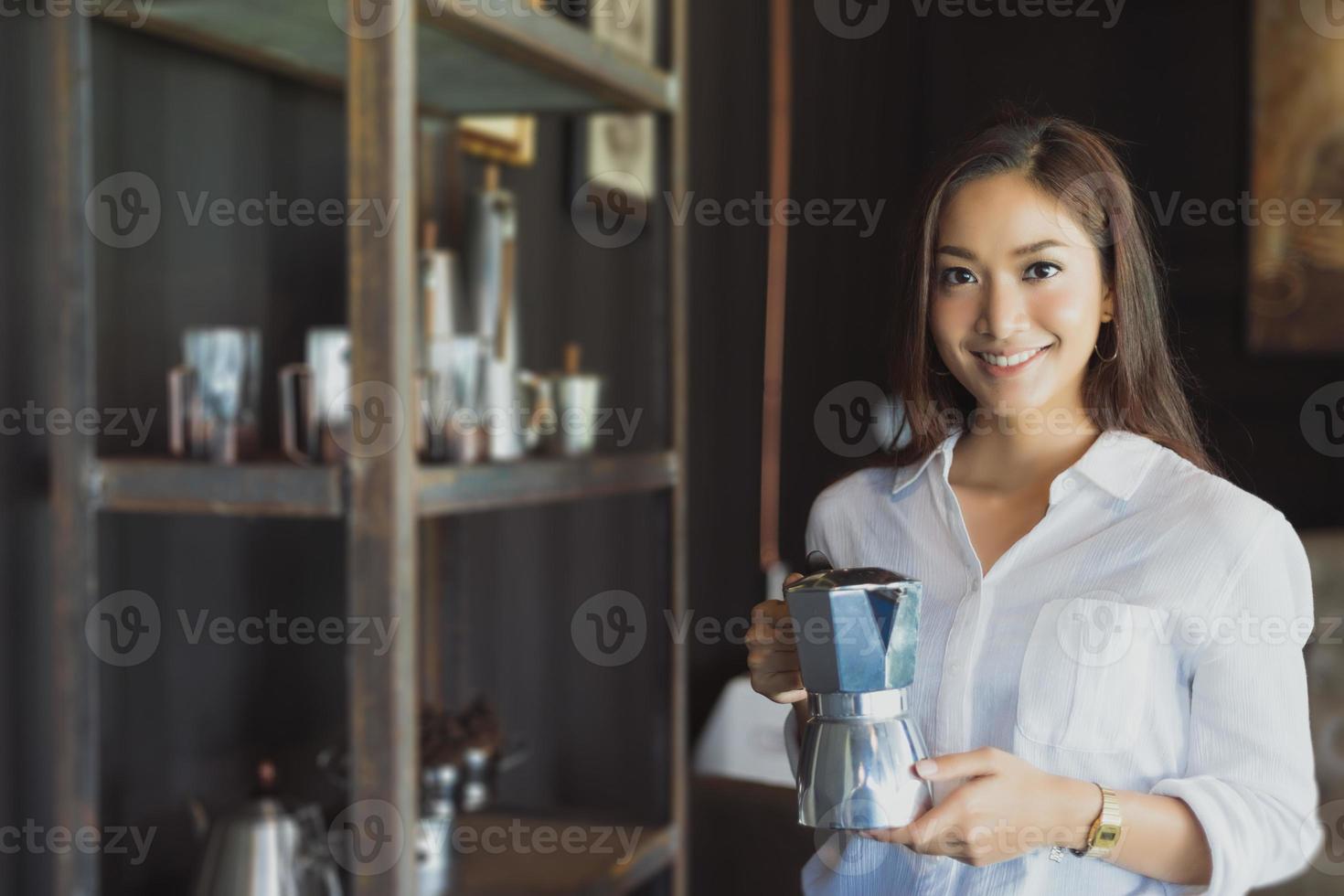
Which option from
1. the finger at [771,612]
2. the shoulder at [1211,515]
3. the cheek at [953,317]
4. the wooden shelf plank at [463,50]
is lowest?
the finger at [771,612]

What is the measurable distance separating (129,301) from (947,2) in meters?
2.43

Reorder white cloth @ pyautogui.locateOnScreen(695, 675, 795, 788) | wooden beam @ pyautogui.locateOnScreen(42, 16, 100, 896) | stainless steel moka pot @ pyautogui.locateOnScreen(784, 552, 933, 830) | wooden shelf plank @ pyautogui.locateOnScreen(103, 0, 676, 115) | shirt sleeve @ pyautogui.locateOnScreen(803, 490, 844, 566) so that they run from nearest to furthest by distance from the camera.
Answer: stainless steel moka pot @ pyautogui.locateOnScreen(784, 552, 933, 830) → shirt sleeve @ pyautogui.locateOnScreen(803, 490, 844, 566) → wooden beam @ pyautogui.locateOnScreen(42, 16, 100, 896) → wooden shelf plank @ pyautogui.locateOnScreen(103, 0, 676, 115) → white cloth @ pyautogui.locateOnScreen(695, 675, 795, 788)

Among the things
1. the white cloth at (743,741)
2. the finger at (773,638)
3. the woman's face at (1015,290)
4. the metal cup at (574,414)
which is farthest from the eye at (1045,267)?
the white cloth at (743,741)

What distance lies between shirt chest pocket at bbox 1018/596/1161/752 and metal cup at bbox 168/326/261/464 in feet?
3.01

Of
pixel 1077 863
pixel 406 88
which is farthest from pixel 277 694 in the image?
pixel 1077 863

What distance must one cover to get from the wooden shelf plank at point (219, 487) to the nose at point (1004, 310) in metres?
0.70

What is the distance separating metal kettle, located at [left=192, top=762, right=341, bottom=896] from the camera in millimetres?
1512

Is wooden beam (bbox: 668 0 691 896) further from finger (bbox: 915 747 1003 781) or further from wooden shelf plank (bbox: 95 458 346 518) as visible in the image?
finger (bbox: 915 747 1003 781)

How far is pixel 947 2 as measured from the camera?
11.1ft

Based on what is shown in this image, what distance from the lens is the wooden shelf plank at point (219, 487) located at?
138cm

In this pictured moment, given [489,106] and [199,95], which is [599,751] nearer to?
[489,106]

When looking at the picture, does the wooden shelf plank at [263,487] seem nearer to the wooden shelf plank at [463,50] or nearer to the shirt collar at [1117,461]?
the wooden shelf plank at [463,50]

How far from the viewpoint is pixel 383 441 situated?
137 cm

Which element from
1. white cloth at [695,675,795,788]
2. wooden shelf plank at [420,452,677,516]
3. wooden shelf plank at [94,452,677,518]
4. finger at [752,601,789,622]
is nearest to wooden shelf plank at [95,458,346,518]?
wooden shelf plank at [94,452,677,518]
